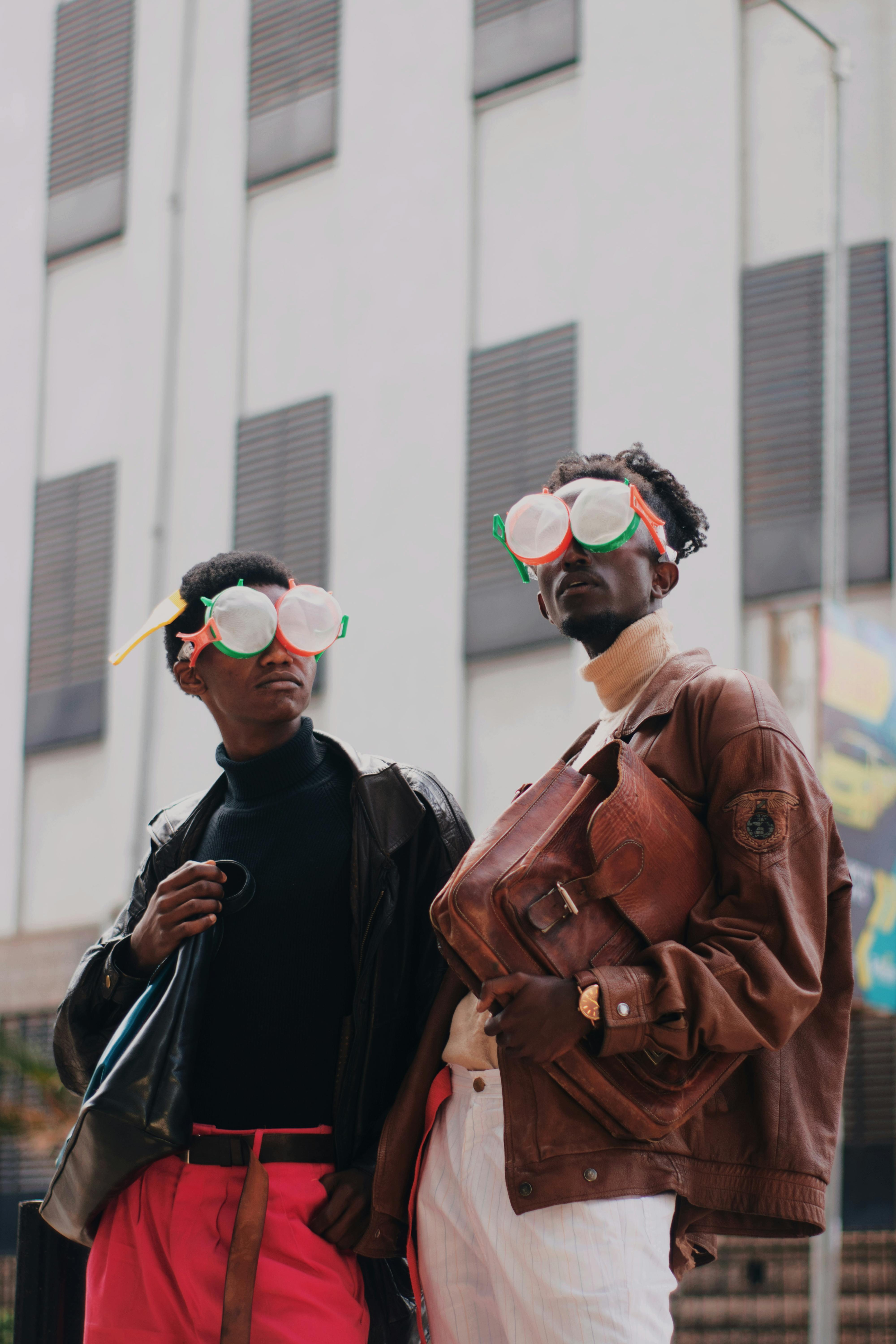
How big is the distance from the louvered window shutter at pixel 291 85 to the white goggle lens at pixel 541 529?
12.7m

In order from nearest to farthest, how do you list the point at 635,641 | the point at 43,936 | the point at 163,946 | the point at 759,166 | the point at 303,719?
the point at 635,641, the point at 163,946, the point at 303,719, the point at 759,166, the point at 43,936

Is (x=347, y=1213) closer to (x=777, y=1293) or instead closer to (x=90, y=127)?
(x=777, y=1293)

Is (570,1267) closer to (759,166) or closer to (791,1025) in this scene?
(791,1025)

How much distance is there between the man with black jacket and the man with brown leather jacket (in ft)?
0.89

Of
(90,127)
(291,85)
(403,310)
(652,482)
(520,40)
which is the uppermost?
(90,127)

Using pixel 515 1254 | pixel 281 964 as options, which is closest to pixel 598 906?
pixel 515 1254

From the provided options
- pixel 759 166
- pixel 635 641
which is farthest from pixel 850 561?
pixel 635 641

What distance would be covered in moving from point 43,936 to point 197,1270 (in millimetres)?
12072

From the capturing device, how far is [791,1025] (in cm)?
291

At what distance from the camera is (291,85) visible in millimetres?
15781

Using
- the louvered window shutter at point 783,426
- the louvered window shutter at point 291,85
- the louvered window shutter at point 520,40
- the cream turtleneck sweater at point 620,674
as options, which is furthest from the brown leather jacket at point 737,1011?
the louvered window shutter at point 291,85

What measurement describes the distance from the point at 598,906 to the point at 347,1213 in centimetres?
103

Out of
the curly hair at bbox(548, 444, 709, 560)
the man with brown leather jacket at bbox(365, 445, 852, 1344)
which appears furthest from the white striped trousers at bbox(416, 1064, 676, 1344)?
the curly hair at bbox(548, 444, 709, 560)

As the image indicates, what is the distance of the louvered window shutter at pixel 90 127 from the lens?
55.7 feet
